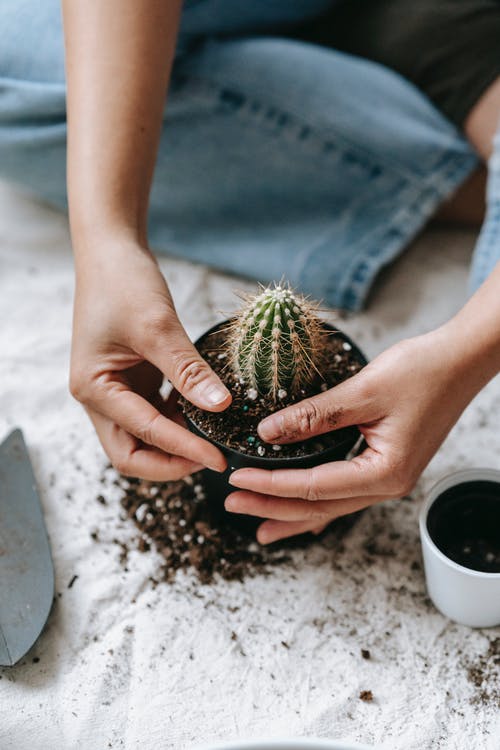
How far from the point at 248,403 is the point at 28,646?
16.1 inches

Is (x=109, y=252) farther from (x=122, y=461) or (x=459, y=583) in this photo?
(x=459, y=583)

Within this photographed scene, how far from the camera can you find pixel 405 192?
1316 mm

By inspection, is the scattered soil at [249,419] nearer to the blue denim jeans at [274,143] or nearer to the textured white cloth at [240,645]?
the textured white cloth at [240,645]

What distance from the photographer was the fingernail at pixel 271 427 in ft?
2.63

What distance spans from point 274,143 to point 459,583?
0.79 metres

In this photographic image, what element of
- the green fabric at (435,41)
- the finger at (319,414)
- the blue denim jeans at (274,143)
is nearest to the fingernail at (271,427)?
the finger at (319,414)

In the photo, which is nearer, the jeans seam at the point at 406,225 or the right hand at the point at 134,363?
the right hand at the point at 134,363

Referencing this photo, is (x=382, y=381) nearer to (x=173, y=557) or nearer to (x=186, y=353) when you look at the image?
(x=186, y=353)

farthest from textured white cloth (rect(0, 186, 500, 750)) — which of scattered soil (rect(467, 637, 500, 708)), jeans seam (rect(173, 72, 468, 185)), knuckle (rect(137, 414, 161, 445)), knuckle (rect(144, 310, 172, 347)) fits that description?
jeans seam (rect(173, 72, 468, 185))

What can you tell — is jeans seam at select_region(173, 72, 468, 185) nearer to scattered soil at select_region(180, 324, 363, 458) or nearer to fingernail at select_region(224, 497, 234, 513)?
scattered soil at select_region(180, 324, 363, 458)

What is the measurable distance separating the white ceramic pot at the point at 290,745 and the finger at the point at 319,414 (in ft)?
1.01

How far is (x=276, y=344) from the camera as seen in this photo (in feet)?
2.60

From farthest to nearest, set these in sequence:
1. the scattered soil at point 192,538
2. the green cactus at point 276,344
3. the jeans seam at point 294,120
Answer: the jeans seam at point 294,120 → the scattered soil at point 192,538 → the green cactus at point 276,344

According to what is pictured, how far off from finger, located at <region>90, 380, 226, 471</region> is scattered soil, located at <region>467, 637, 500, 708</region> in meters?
0.42
